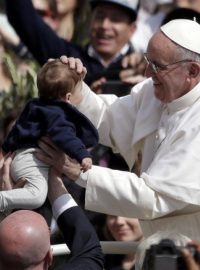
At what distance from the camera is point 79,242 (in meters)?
5.51

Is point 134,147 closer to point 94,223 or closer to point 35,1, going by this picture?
point 94,223

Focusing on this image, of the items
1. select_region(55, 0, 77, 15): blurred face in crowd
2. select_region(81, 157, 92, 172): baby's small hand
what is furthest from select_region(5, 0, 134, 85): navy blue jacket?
select_region(81, 157, 92, 172): baby's small hand

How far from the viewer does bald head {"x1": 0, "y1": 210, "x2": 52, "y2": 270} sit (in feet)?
16.5

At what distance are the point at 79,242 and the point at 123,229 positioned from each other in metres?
2.18

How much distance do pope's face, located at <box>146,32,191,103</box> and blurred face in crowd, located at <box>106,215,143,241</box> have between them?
5.27ft

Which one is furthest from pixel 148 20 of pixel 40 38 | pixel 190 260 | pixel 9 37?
pixel 190 260

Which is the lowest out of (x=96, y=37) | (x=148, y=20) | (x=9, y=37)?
(x=9, y=37)

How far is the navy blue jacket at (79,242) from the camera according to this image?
5.33 m

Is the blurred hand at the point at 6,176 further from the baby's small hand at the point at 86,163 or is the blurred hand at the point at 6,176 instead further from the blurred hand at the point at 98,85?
the blurred hand at the point at 98,85

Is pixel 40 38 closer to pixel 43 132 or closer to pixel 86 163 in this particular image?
pixel 43 132

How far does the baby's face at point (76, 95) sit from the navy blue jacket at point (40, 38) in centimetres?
179

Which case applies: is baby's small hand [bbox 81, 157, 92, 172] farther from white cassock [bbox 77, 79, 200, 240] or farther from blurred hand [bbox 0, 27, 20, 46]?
blurred hand [bbox 0, 27, 20, 46]

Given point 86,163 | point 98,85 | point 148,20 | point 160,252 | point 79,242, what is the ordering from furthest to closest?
point 148,20
point 98,85
point 86,163
point 79,242
point 160,252

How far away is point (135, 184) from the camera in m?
6.07
